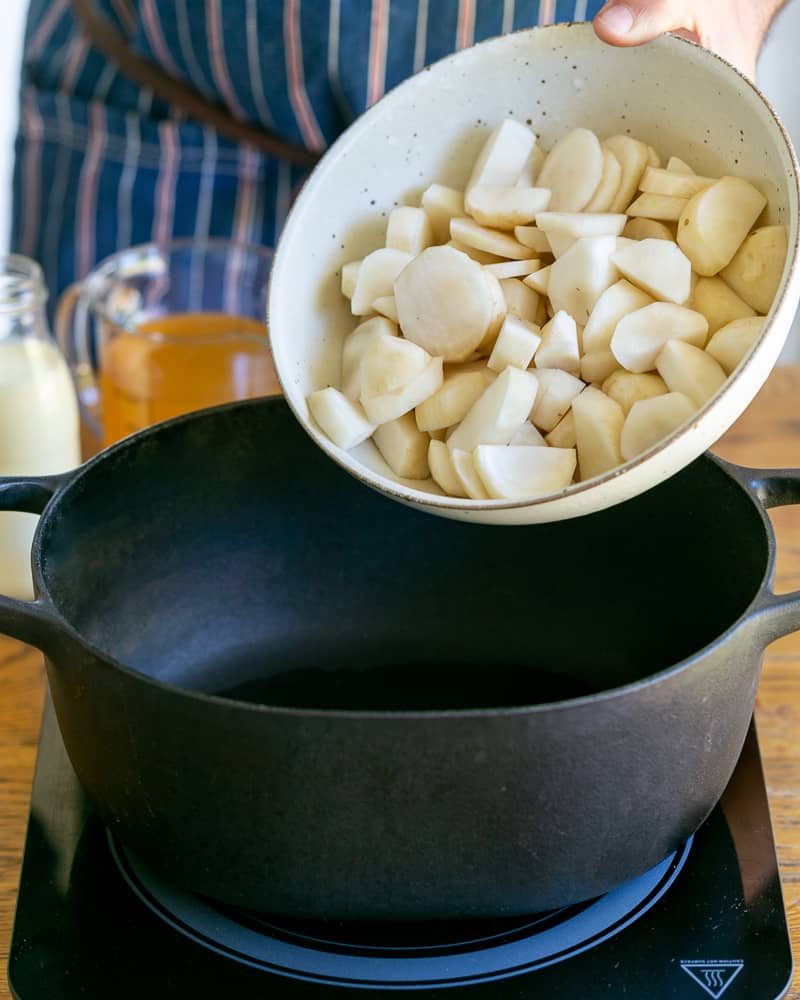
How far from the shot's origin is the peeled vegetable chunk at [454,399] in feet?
2.40

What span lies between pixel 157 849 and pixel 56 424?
46 centimetres

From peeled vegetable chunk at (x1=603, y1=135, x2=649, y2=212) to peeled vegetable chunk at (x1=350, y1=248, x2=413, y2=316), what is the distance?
5.0 inches

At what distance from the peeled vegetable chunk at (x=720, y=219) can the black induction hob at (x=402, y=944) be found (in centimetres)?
32

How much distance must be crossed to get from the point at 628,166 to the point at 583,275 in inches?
3.4

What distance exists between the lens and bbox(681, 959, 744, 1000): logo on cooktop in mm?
601

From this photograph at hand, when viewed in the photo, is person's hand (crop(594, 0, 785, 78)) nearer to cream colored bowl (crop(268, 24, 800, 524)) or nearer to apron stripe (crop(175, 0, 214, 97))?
cream colored bowl (crop(268, 24, 800, 524))

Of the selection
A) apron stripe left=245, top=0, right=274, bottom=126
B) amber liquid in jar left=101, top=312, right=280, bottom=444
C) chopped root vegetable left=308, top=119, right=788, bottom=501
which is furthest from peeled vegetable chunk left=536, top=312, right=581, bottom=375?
apron stripe left=245, top=0, right=274, bottom=126

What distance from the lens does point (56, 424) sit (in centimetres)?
99

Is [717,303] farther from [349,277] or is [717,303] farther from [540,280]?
A: [349,277]

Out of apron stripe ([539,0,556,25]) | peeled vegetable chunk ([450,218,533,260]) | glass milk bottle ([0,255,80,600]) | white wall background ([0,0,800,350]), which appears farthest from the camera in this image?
white wall background ([0,0,800,350])

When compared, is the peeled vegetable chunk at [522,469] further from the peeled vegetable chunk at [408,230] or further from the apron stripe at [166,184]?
the apron stripe at [166,184]

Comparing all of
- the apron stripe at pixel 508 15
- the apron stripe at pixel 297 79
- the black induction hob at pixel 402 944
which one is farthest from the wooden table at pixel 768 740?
the apron stripe at pixel 297 79

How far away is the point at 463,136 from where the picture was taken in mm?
800

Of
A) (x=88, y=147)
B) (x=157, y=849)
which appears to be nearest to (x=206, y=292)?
(x=88, y=147)
